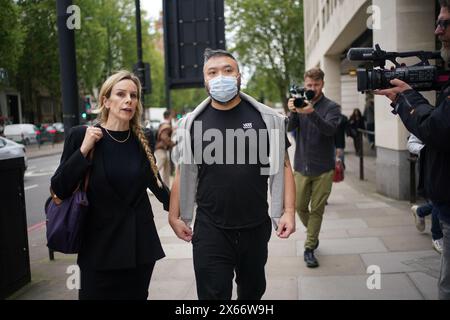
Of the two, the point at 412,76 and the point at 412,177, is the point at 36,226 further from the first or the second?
the point at 412,76

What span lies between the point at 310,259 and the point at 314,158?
1081mm

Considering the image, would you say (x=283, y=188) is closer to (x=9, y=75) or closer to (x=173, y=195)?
(x=173, y=195)

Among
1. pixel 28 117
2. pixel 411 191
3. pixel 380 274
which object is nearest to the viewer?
pixel 380 274

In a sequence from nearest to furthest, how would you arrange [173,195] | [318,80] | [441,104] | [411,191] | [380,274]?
[441,104] → [173,195] → [380,274] → [318,80] → [411,191]

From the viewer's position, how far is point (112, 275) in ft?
9.78

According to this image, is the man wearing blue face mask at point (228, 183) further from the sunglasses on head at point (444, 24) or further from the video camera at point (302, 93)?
the video camera at point (302, 93)

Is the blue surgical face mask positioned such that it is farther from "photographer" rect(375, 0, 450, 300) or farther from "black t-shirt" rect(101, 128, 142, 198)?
"photographer" rect(375, 0, 450, 300)

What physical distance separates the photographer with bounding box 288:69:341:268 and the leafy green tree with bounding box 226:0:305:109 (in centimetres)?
2416

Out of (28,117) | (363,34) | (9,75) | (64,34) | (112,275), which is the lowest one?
(112,275)

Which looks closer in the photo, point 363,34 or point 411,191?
point 411,191

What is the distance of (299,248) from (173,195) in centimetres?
313

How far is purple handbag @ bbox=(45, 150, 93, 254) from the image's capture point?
9.23ft
